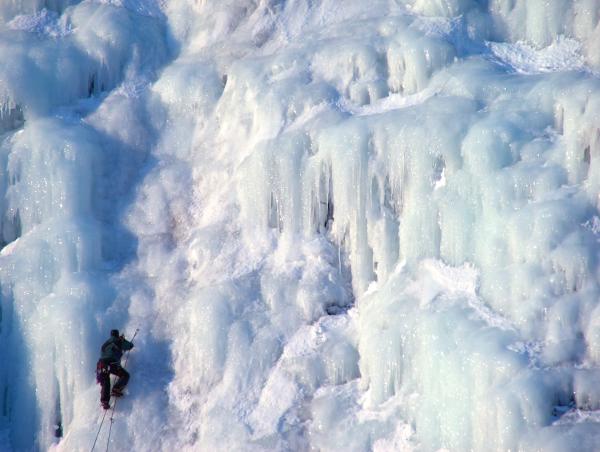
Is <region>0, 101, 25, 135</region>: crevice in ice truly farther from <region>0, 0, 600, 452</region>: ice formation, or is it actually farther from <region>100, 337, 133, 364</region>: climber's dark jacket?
<region>100, 337, 133, 364</region>: climber's dark jacket

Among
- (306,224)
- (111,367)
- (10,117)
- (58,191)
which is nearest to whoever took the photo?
(111,367)

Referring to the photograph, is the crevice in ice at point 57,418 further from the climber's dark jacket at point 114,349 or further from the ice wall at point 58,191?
the climber's dark jacket at point 114,349

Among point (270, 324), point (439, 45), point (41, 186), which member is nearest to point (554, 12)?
point (439, 45)

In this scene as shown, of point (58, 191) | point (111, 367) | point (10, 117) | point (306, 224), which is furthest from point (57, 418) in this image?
point (10, 117)

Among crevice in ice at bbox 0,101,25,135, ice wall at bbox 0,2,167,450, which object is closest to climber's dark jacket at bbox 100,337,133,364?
ice wall at bbox 0,2,167,450

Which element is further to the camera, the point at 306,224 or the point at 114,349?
the point at 306,224

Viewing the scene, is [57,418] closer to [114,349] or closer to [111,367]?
[111,367]
